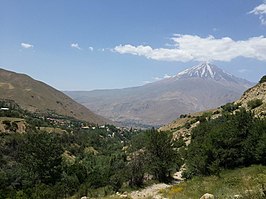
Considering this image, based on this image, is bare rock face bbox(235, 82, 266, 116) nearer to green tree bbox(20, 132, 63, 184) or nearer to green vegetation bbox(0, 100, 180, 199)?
green vegetation bbox(0, 100, 180, 199)

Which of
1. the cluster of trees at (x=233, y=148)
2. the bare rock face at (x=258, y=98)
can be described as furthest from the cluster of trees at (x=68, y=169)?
the bare rock face at (x=258, y=98)

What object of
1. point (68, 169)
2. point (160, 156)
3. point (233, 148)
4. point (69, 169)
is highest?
point (233, 148)

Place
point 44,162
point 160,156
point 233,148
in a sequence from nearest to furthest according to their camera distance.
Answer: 1. point 233,148
2. point 160,156
3. point 44,162

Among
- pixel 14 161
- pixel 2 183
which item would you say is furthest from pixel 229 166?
pixel 14 161

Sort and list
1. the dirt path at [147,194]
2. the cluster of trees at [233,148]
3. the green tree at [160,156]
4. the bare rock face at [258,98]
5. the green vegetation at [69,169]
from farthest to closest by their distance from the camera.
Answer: the bare rock face at [258,98] < the green tree at [160,156] < the green vegetation at [69,169] < the cluster of trees at [233,148] < the dirt path at [147,194]

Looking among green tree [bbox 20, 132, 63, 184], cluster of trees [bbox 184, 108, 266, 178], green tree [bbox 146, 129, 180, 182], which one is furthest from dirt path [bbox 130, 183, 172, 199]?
green tree [bbox 20, 132, 63, 184]

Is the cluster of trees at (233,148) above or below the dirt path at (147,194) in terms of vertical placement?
above

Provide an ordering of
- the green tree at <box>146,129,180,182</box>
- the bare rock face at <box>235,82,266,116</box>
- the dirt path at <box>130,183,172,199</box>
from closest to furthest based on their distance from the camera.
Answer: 1. the dirt path at <box>130,183,172,199</box>
2. the green tree at <box>146,129,180,182</box>
3. the bare rock face at <box>235,82,266,116</box>

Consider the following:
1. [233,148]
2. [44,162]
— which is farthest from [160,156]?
[44,162]

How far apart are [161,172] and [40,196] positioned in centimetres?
1327

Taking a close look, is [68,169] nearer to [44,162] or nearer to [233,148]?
[44,162]

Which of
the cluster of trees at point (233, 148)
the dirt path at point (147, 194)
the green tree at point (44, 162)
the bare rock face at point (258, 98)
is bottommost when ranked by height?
the green tree at point (44, 162)

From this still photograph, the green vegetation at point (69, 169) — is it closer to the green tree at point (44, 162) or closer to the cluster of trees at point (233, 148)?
the green tree at point (44, 162)

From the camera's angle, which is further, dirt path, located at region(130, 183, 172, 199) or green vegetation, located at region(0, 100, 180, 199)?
green vegetation, located at region(0, 100, 180, 199)
